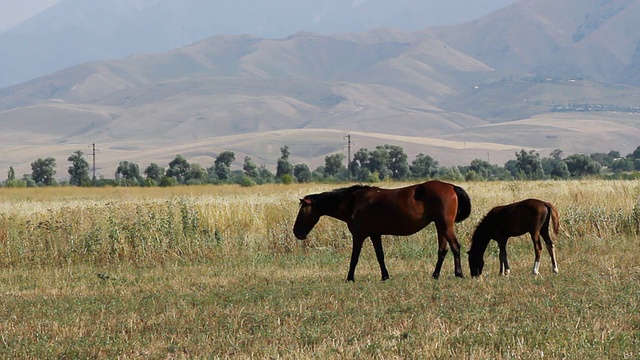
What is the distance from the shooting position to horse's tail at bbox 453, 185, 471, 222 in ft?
55.9

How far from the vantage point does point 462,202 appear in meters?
17.1

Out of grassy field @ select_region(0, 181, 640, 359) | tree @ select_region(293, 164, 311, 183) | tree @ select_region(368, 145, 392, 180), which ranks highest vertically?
tree @ select_region(368, 145, 392, 180)

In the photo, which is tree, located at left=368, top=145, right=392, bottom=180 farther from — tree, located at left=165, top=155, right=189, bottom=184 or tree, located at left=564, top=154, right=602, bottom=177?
tree, located at left=165, top=155, right=189, bottom=184

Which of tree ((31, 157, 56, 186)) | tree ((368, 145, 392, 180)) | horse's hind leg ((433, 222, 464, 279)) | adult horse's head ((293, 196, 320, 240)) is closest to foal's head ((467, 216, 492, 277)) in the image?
horse's hind leg ((433, 222, 464, 279))

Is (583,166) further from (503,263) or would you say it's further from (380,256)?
(380,256)

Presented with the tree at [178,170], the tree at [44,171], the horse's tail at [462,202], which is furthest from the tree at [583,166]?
the horse's tail at [462,202]

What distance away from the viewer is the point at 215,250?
2300cm

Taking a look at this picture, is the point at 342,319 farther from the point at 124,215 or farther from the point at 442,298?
the point at 124,215

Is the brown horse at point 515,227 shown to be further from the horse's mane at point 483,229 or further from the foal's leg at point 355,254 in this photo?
the foal's leg at point 355,254

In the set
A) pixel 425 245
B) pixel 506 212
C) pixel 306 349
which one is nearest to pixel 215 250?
pixel 425 245

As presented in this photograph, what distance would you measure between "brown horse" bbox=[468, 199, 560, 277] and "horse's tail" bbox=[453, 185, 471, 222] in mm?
981

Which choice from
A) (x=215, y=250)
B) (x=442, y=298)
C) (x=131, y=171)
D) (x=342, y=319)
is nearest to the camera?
(x=342, y=319)

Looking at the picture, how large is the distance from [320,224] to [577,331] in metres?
13.9

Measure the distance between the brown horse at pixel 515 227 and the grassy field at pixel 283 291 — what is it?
558 mm
